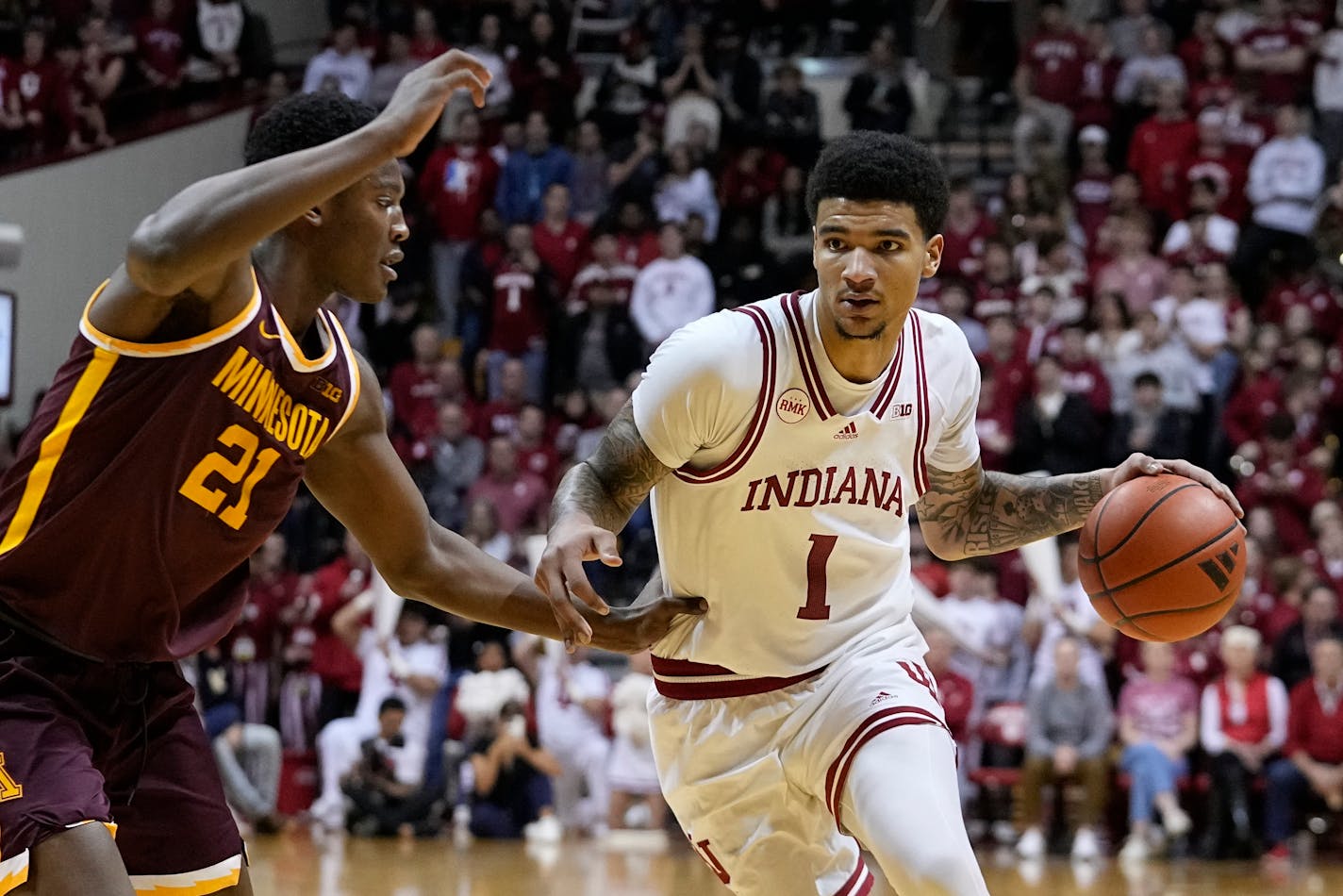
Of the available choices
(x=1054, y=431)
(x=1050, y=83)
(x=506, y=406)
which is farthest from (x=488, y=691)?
(x=1050, y=83)

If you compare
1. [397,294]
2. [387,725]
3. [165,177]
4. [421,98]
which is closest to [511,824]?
[387,725]

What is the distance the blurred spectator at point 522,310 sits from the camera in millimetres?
16391

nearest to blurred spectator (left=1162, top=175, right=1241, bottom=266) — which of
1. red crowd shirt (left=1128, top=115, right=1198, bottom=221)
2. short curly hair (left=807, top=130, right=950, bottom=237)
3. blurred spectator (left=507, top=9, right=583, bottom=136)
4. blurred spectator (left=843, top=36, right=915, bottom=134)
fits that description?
red crowd shirt (left=1128, top=115, right=1198, bottom=221)

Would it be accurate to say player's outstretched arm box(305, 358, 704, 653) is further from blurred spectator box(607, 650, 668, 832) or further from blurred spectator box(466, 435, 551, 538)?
blurred spectator box(466, 435, 551, 538)

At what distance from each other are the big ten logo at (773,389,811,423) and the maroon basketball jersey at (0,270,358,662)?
1.24 metres

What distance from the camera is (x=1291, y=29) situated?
16500mm

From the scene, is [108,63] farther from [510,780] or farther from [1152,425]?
[1152,425]

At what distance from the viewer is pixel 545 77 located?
18500 millimetres

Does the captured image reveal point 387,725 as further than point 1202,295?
No

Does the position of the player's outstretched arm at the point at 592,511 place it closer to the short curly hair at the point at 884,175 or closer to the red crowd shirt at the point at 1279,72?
the short curly hair at the point at 884,175

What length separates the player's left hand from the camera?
4750mm

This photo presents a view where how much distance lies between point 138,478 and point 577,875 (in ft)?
23.0

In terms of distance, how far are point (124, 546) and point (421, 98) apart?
1127mm

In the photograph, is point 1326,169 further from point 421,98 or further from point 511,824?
point 421,98
